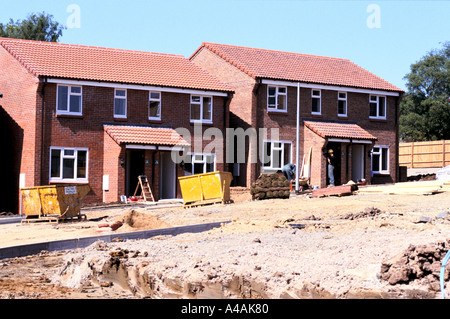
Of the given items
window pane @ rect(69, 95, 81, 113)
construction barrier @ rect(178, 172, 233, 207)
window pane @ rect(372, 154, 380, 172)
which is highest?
window pane @ rect(69, 95, 81, 113)

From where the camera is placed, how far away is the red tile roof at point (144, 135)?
106ft

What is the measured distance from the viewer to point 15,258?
14688 millimetres

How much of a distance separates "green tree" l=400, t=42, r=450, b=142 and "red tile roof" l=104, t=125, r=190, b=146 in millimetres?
36381

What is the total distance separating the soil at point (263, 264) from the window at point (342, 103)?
2337cm

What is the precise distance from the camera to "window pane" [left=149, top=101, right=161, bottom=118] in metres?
34.9

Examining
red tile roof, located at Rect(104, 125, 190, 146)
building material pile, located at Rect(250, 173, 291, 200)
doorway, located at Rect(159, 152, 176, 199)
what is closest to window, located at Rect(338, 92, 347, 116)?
red tile roof, located at Rect(104, 125, 190, 146)

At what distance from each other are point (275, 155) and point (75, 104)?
1125 centimetres

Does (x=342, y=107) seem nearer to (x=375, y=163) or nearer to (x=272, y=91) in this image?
(x=375, y=163)

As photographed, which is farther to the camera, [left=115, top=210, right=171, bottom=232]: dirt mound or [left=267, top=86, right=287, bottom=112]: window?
[left=267, top=86, right=287, bottom=112]: window

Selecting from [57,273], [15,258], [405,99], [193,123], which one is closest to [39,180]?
[193,123]

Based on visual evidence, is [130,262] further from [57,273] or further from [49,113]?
[49,113]

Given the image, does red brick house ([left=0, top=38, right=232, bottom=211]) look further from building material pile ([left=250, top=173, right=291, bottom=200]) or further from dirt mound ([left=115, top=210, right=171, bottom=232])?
dirt mound ([left=115, top=210, right=171, bottom=232])

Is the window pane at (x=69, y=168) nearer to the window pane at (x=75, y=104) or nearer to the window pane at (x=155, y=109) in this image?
the window pane at (x=75, y=104)

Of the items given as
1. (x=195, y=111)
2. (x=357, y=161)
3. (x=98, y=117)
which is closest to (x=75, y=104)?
(x=98, y=117)
